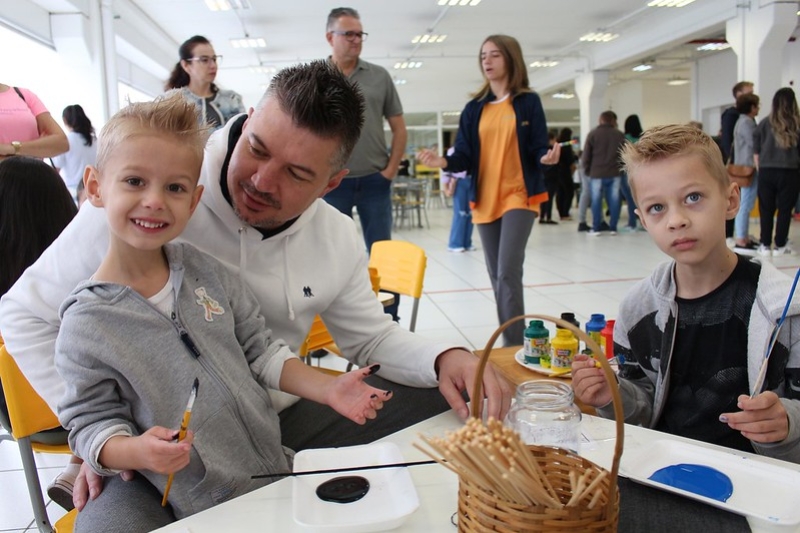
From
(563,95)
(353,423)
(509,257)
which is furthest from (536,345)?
(563,95)

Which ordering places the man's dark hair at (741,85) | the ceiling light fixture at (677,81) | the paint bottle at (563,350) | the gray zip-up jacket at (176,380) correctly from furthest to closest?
the ceiling light fixture at (677,81) → the man's dark hair at (741,85) → the paint bottle at (563,350) → the gray zip-up jacket at (176,380)

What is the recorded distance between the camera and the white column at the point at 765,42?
26.6 feet

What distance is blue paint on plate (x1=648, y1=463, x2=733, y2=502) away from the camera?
2.88 ft

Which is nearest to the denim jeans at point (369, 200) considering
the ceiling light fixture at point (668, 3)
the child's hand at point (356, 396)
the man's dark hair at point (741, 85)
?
the child's hand at point (356, 396)

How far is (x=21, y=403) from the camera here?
1298 millimetres

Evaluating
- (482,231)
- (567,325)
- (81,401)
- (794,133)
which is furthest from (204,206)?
(794,133)

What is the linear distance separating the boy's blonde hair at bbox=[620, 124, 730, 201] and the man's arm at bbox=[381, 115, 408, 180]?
7.91ft

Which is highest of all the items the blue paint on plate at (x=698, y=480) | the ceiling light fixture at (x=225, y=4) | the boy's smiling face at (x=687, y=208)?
the ceiling light fixture at (x=225, y=4)

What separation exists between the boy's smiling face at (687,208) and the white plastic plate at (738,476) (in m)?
0.44

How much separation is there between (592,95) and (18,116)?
12525 mm

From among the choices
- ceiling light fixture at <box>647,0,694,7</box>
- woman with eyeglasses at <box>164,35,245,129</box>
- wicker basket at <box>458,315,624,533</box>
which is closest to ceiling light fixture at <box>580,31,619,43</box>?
ceiling light fixture at <box>647,0,694,7</box>

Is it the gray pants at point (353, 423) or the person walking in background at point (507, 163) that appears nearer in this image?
the gray pants at point (353, 423)

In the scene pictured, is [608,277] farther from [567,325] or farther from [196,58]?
[567,325]

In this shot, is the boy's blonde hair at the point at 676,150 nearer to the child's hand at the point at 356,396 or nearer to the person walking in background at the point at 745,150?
the child's hand at the point at 356,396
